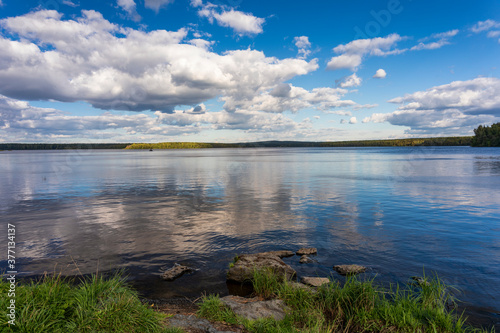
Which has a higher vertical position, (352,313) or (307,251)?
(352,313)

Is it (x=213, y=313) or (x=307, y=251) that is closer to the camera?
(x=213, y=313)

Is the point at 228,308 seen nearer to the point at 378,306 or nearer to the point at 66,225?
the point at 378,306

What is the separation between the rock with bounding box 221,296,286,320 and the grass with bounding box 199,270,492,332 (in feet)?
0.96

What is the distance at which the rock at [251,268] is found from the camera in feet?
41.9

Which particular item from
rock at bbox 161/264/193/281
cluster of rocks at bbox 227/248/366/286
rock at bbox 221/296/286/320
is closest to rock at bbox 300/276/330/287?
cluster of rocks at bbox 227/248/366/286

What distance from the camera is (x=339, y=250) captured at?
16.9m

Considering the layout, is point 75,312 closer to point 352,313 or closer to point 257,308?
point 257,308

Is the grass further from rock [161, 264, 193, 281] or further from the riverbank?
rock [161, 264, 193, 281]

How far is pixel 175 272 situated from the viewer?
13648mm

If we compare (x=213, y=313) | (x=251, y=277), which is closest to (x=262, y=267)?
(x=251, y=277)

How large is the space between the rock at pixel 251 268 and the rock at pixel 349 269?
7.58 ft

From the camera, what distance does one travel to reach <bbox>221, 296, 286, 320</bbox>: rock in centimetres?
910

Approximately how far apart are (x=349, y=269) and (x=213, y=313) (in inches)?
296

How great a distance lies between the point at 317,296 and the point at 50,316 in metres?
7.63
